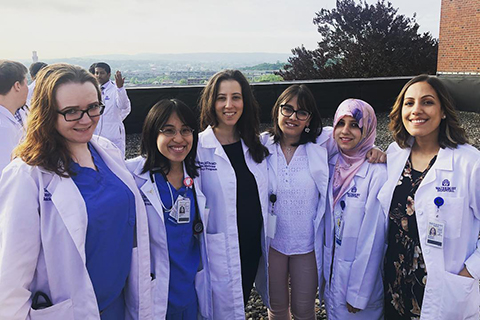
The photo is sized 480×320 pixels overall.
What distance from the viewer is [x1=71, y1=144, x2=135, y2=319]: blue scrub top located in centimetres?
186

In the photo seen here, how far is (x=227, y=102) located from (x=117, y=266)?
4.78ft

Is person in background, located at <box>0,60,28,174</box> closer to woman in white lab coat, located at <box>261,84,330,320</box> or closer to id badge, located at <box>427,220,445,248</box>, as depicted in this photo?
woman in white lab coat, located at <box>261,84,330,320</box>

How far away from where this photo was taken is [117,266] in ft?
6.54

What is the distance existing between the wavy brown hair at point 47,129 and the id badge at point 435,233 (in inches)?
82.9

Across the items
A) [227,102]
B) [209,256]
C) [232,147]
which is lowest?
[209,256]

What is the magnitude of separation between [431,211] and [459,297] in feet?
1.73

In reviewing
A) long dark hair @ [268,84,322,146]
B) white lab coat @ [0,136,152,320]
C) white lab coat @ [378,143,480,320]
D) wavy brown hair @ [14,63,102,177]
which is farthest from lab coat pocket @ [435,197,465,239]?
wavy brown hair @ [14,63,102,177]

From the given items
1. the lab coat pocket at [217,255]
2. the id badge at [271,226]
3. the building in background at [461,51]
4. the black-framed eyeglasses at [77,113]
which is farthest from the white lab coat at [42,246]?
the building in background at [461,51]

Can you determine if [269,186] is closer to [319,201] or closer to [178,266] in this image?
[319,201]

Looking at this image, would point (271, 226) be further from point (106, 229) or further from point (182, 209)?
point (106, 229)

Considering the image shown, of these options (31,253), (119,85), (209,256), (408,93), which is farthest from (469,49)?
(31,253)

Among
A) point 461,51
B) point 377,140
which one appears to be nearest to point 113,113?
point 377,140

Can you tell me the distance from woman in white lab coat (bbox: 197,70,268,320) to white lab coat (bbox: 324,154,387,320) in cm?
59

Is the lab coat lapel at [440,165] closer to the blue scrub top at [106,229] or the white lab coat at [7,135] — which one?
the blue scrub top at [106,229]
